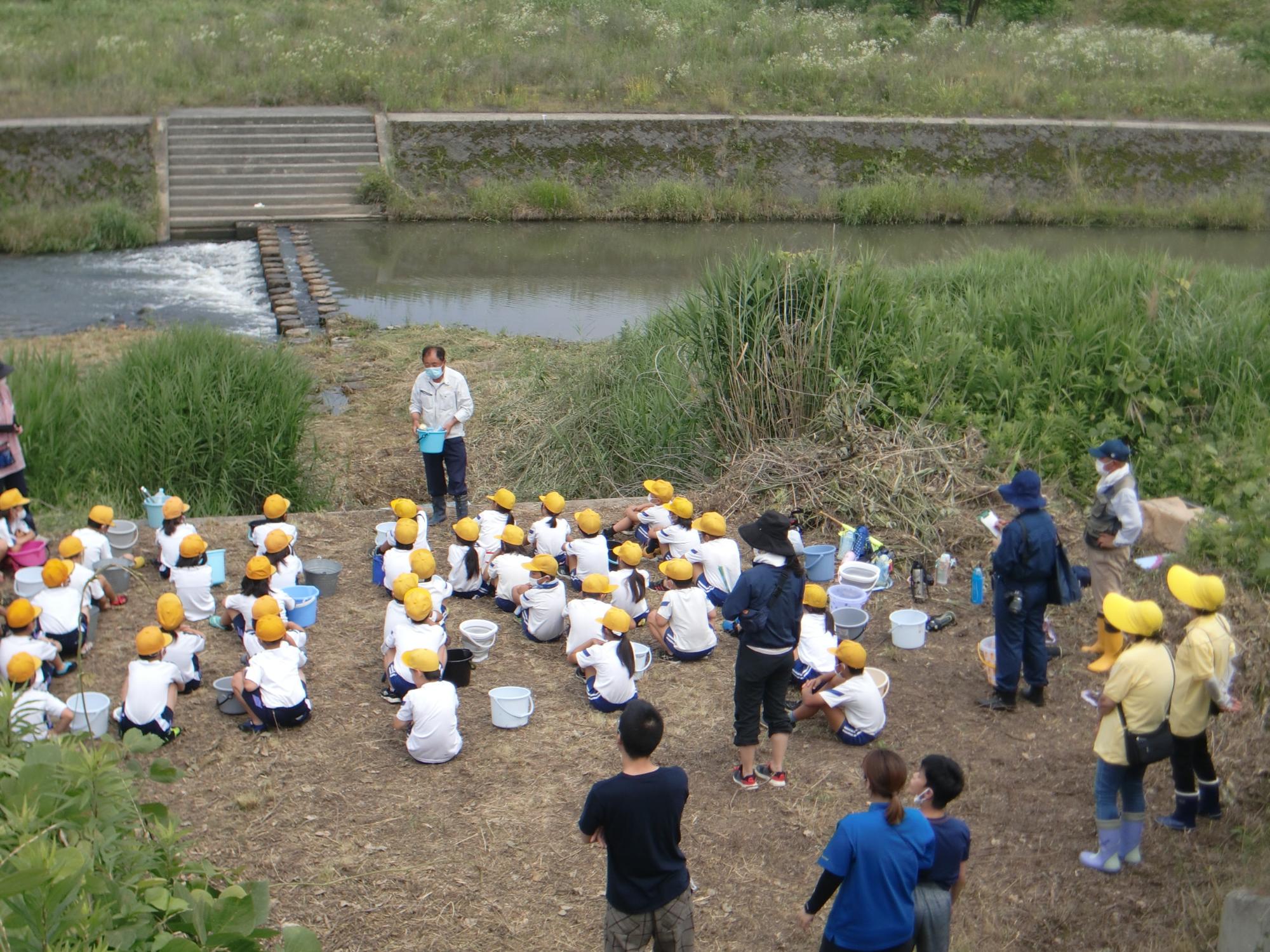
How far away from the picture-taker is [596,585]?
6.65m

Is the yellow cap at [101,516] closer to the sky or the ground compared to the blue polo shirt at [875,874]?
closer to the ground

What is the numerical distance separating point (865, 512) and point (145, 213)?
15.7 m

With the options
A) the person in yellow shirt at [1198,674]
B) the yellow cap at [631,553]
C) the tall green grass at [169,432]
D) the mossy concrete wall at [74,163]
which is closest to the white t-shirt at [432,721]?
the yellow cap at [631,553]

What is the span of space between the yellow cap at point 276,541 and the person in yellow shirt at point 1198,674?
4.82 metres

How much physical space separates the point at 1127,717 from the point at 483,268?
50.2 feet

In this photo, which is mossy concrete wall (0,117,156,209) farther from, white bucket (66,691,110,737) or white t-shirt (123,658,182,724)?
white t-shirt (123,658,182,724)

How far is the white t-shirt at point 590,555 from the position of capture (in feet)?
25.0

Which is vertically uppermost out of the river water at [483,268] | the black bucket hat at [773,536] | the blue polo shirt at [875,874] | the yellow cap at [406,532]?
the black bucket hat at [773,536]

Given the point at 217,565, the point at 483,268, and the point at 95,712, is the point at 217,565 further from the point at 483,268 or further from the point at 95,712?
the point at 483,268

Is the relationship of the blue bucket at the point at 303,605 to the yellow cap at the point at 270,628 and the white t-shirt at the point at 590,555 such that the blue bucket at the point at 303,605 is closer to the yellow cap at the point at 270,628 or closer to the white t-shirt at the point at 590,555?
the yellow cap at the point at 270,628

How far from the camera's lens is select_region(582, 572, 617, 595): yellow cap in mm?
6641

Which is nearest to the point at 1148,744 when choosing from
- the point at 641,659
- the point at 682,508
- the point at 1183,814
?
the point at 1183,814

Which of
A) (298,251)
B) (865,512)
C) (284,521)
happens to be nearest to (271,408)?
(284,521)

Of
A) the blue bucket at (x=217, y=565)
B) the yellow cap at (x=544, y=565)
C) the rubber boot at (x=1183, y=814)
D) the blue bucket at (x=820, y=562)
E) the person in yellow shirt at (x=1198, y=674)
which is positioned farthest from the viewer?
the blue bucket at (x=820, y=562)
